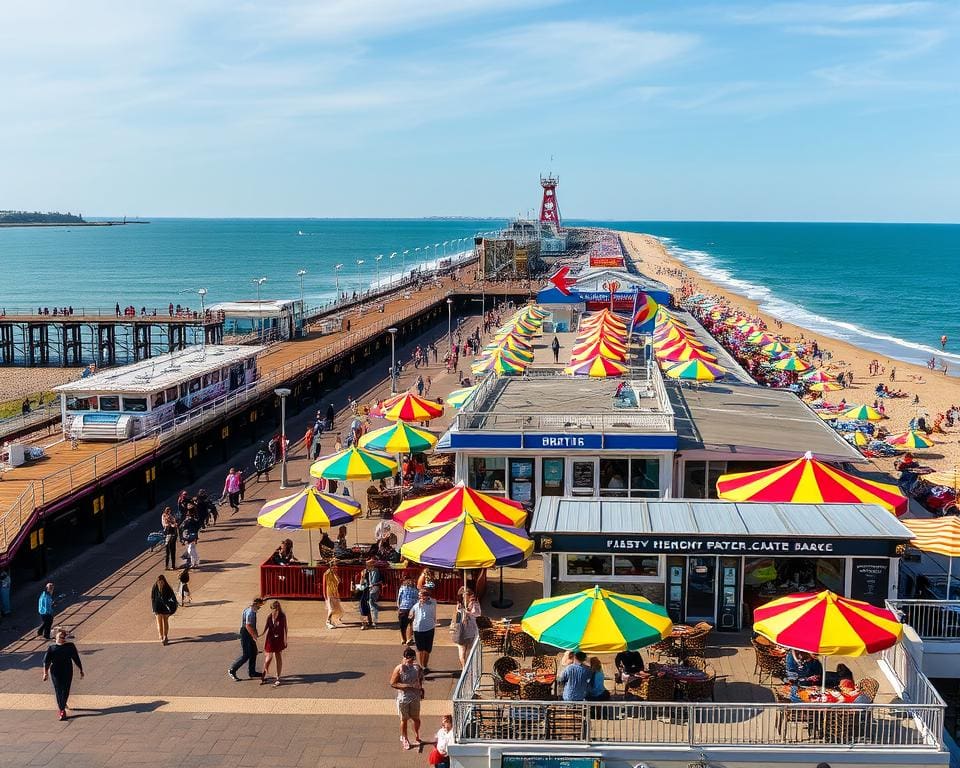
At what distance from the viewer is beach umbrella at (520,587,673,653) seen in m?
10.7

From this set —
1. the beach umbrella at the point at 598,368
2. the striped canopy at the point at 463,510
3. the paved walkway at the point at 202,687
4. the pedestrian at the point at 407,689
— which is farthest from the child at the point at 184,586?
the beach umbrella at the point at 598,368

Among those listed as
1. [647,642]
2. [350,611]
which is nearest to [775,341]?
[350,611]

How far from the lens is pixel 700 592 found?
1354 centimetres

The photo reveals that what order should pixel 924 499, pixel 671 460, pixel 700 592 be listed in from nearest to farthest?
pixel 700 592
pixel 671 460
pixel 924 499

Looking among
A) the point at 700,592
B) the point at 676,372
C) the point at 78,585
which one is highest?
the point at 676,372

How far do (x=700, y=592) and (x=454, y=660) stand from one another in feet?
11.4

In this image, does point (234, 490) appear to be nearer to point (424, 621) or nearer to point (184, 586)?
point (184, 586)

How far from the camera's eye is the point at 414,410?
74.6 feet

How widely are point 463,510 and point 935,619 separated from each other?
667cm

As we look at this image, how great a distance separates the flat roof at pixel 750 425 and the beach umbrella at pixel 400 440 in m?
5.06

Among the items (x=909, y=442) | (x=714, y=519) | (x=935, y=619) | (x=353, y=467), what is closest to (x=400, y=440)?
(x=353, y=467)

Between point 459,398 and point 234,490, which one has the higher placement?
point 459,398

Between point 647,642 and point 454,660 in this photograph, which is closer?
point 647,642

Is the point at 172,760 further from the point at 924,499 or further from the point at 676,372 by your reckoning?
the point at 924,499
